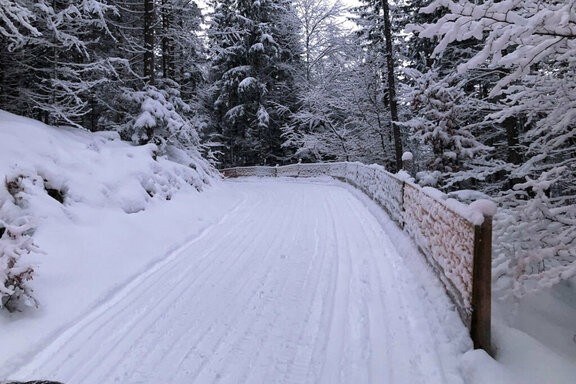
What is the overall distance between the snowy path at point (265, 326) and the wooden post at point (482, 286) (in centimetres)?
28

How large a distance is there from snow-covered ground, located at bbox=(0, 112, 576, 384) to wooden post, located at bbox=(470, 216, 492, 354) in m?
0.14

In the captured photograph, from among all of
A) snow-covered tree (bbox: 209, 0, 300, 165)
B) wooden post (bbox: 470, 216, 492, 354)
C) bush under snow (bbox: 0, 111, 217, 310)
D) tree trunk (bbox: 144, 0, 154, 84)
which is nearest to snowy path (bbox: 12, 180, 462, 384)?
wooden post (bbox: 470, 216, 492, 354)

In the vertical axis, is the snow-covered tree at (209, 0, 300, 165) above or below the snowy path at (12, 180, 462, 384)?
above

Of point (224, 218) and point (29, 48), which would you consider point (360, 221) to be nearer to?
point (224, 218)

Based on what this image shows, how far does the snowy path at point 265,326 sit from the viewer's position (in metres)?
3.17

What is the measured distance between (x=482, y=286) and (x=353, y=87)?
20.8 metres

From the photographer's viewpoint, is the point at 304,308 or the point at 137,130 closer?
the point at 304,308

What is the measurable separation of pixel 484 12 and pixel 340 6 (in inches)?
1136

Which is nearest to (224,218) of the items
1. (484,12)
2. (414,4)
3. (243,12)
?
(484,12)

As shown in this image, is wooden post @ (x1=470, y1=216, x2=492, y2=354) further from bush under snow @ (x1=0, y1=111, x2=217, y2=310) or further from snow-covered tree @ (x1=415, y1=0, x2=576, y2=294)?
bush under snow @ (x1=0, y1=111, x2=217, y2=310)

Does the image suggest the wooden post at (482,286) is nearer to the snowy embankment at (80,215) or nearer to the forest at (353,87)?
the forest at (353,87)

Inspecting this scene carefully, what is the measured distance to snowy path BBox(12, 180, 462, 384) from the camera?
317 cm

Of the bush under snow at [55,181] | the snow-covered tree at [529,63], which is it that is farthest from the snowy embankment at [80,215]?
the snow-covered tree at [529,63]

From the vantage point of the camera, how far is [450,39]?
3.05 meters
